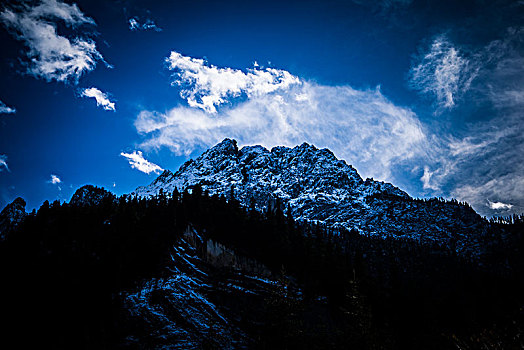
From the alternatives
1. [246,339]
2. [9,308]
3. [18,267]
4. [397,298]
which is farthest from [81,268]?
[397,298]

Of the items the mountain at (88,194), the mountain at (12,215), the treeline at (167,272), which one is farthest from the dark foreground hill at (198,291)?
the mountain at (88,194)

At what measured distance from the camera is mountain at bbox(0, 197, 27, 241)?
130875 mm

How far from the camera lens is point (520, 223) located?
629ft

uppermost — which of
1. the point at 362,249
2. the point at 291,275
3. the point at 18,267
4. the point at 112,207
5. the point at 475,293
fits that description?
the point at 362,249

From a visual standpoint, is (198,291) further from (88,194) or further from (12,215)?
(88,194)

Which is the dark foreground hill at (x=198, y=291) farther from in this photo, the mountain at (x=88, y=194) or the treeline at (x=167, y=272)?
the mountain at (x=88, y=194)

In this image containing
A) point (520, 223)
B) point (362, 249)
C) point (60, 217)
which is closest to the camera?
point (60, 217)

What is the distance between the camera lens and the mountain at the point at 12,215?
429ft

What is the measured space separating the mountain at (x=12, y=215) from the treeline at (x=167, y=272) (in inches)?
2606

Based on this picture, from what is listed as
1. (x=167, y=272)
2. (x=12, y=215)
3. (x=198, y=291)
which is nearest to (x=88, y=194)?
(x=12, y=215)

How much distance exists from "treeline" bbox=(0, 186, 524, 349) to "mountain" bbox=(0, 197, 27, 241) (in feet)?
217

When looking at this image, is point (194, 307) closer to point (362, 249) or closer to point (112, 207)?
point (112, 207)

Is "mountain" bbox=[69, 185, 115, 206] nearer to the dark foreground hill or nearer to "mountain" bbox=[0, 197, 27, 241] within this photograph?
"mountain" bbox=[0, 197, 27, 241]

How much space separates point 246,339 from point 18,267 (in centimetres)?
5226
